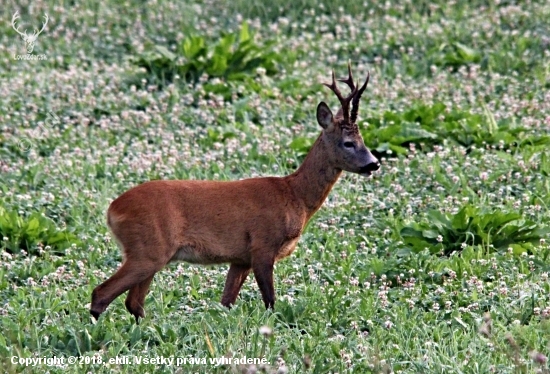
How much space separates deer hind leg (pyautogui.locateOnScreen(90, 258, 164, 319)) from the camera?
717 cm

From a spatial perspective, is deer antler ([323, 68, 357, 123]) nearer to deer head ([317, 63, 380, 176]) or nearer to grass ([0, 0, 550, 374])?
deer head ([317, 63, 380, 176])

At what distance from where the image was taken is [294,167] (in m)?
10.7

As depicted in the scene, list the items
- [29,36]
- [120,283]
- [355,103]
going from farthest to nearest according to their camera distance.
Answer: [29,36] < [355,103] < [120,283]

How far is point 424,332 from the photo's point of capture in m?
6.75

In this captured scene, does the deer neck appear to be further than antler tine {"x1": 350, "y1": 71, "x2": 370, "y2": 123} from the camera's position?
Yes

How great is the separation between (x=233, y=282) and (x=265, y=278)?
33 cm

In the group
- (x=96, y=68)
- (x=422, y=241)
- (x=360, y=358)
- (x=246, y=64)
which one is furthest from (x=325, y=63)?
(x=360, y=358)

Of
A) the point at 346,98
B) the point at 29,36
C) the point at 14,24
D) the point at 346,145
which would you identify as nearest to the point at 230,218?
the point at 346,145

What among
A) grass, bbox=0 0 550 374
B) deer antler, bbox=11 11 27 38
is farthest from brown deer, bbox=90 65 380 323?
deer antler, bbox=11 11 27 38

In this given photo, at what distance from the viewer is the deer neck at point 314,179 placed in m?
7.96

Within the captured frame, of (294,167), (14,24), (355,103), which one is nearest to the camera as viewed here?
(355,103)

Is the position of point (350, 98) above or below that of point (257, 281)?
above

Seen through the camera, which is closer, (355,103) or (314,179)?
(355,103)

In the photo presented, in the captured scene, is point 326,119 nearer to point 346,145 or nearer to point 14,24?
point 346,145
